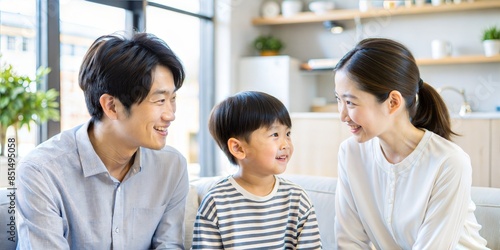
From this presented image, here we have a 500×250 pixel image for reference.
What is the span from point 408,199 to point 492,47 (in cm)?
326

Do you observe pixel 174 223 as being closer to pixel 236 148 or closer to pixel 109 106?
pixel 236 148

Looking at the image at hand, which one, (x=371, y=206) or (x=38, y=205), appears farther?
(x=371, y=206)

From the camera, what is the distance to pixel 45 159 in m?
1.44

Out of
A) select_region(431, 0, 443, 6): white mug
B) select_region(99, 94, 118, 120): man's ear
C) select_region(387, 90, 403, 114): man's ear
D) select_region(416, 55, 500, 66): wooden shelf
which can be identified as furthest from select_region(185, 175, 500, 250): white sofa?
select_region(431, 0, 443, 6): white mug

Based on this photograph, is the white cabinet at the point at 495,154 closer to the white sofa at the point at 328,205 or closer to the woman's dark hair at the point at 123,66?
the white sofa at the point at 328,205

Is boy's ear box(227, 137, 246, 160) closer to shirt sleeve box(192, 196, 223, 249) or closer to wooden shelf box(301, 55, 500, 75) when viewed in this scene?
shirt sleeve box(192, 196, 223, 249)

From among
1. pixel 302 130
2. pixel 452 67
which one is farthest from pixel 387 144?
pixel 452 67

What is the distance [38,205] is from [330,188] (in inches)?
40.3

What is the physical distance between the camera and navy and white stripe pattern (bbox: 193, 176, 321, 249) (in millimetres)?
1511

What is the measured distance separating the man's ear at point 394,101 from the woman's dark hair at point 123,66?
2.03ft

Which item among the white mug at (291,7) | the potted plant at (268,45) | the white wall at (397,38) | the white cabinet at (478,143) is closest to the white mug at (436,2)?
the white wall at (397,38)

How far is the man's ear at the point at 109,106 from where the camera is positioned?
4.99 ft

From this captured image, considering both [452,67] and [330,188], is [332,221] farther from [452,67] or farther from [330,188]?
[452,67]

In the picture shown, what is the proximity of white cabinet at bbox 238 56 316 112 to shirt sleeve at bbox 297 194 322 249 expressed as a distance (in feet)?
11.3
